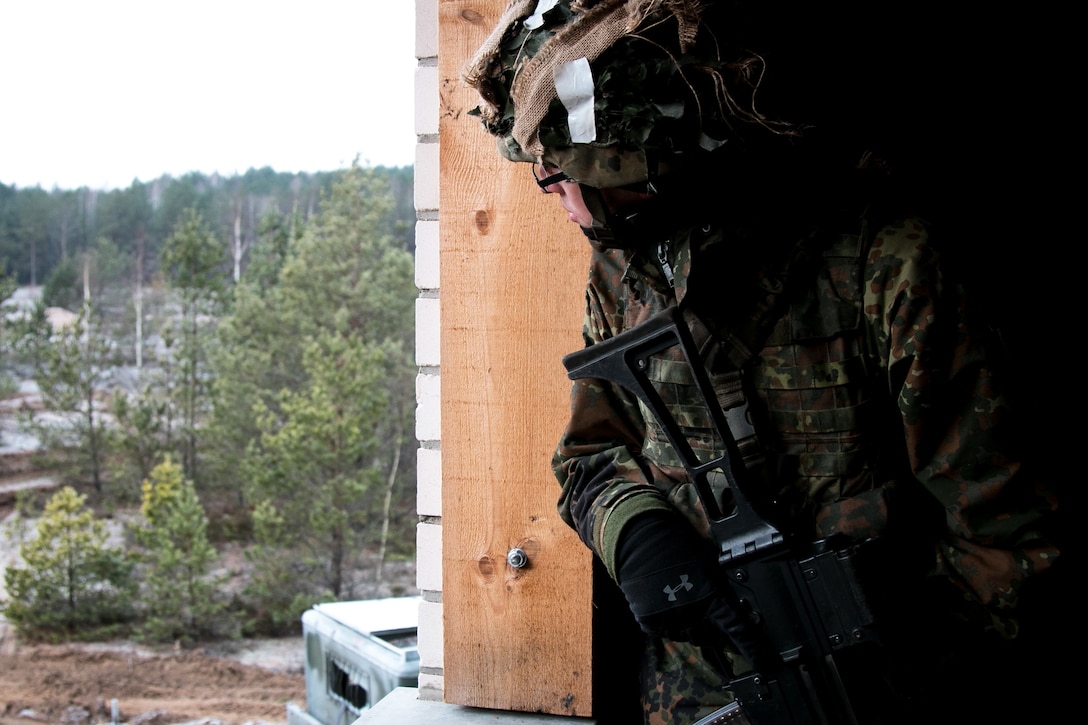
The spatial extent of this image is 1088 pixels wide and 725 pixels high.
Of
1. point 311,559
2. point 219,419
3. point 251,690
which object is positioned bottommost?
point 251,690

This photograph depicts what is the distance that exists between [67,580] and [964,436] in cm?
2301

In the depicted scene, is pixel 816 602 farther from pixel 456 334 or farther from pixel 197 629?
pixel 197 629

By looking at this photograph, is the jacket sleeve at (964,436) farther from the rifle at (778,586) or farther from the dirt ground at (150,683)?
the dirt ground at (150,683)

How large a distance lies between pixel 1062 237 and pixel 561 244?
1286 millimetres

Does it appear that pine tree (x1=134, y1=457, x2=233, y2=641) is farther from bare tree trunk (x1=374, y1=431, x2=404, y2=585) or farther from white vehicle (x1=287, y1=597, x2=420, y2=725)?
white vehicle (x1=287, y1=597, x2=420, y2=725)

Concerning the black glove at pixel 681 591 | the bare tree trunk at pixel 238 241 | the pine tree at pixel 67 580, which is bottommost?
the pine tree at pixel 67 580

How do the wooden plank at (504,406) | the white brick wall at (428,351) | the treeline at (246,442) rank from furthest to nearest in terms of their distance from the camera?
the treeline at (246,442) < the white brick wall at (428,351) < the wooden plank at (504,406)

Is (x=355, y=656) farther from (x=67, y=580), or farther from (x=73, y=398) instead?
(x=73, y=398)

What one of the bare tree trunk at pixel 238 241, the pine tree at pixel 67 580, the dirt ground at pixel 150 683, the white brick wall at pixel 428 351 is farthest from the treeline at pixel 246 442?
the white brick wall at pixel 428 351

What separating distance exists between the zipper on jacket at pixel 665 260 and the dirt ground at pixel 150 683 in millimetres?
17958

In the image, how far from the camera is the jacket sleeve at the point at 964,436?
1.24m

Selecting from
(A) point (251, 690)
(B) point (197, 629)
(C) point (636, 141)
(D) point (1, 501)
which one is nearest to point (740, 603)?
(C) point (636, 141)

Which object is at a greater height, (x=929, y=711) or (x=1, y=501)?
(x=929, y=711)

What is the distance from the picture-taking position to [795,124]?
1.36m
